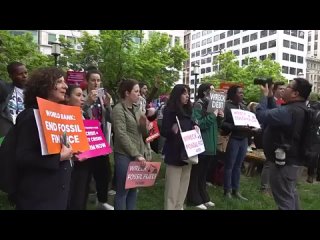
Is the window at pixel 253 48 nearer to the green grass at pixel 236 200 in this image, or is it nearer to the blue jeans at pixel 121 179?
the green grass at pixel 236 200

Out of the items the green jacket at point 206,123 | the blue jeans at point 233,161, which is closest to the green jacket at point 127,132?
the green jacket at point 206,123

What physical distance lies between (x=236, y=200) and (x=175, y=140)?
209 cm

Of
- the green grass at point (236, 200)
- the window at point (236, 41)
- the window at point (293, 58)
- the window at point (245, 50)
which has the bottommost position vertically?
the green grass at point (236, 200)

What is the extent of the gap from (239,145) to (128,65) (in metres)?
20.7

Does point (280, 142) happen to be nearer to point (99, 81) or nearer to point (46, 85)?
point (99, 81)

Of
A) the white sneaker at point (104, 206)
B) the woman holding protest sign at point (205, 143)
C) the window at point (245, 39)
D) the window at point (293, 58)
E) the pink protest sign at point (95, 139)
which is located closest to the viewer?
the pink protest sign at point (95, 139)

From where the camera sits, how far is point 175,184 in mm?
4941

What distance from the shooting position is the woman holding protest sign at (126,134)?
4.35 metres

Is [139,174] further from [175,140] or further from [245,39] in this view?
[245,39]

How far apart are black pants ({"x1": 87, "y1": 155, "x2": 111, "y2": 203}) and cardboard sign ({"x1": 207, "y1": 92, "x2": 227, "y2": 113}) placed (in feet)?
5.82

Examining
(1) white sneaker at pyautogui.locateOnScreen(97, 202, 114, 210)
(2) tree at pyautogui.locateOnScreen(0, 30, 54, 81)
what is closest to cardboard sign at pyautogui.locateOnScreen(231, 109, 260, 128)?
(1) white sneaker at pyautogui.locateOnScreen(97, 202, 114, 210)

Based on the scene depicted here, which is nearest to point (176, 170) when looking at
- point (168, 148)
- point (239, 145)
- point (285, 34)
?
point (168, 148)

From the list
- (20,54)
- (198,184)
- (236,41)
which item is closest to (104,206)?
(198,184)

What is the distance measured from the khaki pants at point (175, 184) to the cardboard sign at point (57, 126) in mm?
1916
